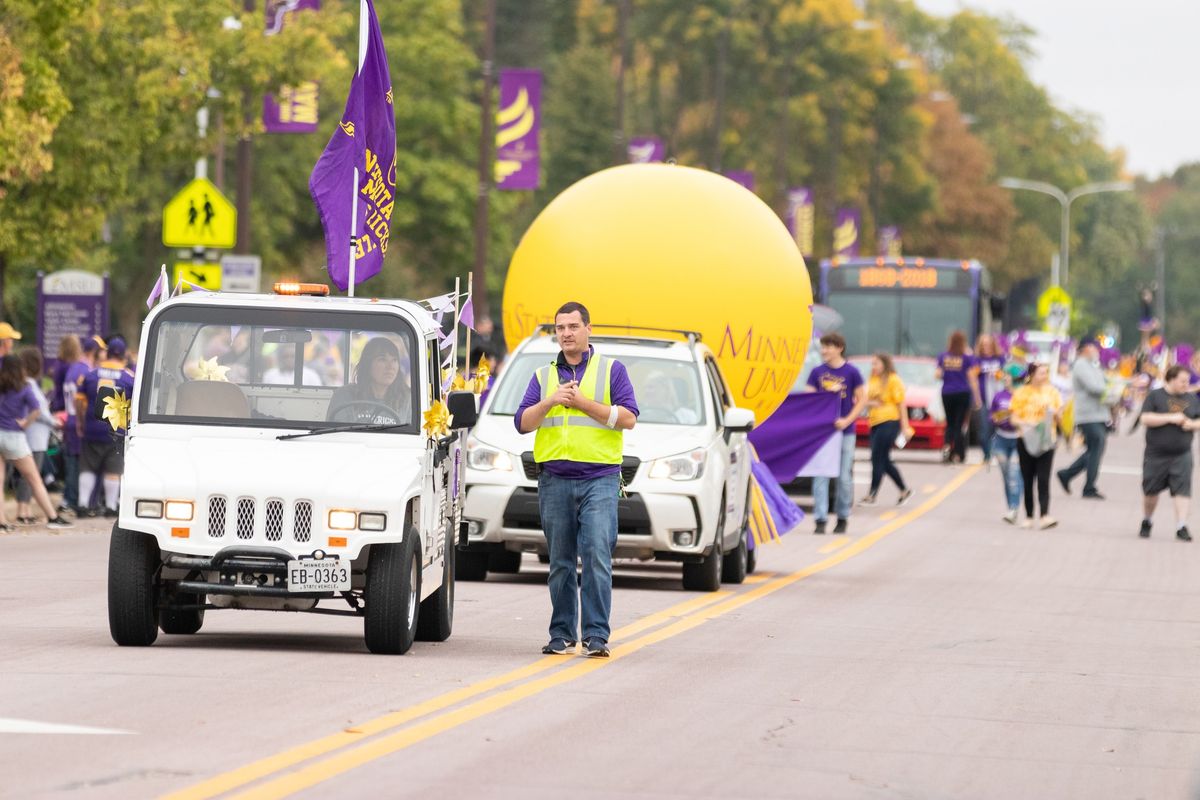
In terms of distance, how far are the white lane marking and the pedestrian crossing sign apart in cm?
1879

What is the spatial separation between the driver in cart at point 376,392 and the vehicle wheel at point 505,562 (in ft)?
18.9

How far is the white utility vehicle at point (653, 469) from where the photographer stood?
55.8 ft

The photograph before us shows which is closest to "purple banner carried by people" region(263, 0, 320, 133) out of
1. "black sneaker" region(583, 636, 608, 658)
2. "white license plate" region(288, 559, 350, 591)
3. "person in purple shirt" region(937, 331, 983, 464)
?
"person in purple shirt" region(937, 331, 983, 464)

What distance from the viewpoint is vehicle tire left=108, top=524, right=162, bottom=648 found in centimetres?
1200

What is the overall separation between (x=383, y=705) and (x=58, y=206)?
65.4 feet

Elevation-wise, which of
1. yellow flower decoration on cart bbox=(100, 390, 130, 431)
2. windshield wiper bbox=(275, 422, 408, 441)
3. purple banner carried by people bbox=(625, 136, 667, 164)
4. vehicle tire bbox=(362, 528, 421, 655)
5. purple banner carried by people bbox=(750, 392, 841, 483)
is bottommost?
vehicle tire bbox=(362, 528, 421, 655)

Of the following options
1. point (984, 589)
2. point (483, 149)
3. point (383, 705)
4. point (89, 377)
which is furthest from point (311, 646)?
point (483, 149)

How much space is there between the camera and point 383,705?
10312mm

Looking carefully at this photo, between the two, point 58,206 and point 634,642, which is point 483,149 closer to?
point 58,206

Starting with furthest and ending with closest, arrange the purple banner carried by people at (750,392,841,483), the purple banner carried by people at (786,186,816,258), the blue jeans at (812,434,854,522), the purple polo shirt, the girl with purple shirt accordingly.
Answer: the purple banner carried by people at (786,186,816,258)
the blue jeans at (812,434,854,522)
the purple banner carried by people at (750,392,841,483)
the girl with purple shirt
the purple polo shirt

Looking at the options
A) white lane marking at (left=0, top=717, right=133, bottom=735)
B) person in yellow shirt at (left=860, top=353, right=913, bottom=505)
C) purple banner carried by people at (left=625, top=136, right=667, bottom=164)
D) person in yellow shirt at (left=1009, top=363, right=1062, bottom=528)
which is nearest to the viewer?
white lane marking at (left=0, top=717, right=133, bottom=735)

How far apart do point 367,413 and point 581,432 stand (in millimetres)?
1087

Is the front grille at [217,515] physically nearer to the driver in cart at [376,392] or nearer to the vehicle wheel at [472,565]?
the driver in cart at [376,392]

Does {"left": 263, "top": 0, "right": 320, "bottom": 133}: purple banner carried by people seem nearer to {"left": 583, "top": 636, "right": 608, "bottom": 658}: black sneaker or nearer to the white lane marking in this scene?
{"left": 583, "top": 636, "right": 608, "bottom": 658}: black sneaker
